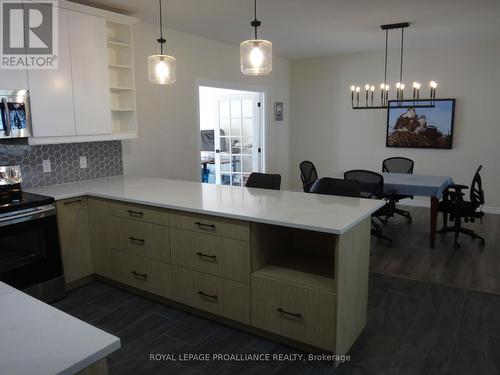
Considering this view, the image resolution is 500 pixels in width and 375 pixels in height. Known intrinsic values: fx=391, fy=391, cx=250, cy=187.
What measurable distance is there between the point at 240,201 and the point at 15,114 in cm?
182

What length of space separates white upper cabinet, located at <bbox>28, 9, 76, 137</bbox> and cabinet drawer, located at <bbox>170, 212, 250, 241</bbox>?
1.31 m

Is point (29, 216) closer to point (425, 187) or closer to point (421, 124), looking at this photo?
point (425, 187)

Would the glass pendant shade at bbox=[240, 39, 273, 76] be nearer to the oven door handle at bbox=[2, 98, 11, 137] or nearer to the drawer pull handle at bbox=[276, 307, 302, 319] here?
the drawer pull handle at bbox=[276, 307, 302, 319]

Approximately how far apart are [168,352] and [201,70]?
12.3 feet

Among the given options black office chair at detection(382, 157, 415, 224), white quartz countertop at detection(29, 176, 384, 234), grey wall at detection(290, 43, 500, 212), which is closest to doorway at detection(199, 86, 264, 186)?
grey wall at detection(290, 43, 500, 212)

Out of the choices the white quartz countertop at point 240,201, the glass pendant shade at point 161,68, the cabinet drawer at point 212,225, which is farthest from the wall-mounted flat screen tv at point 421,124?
the cabinet drawer at point 212,225

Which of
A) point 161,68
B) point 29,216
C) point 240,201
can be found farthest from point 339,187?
point 29,216

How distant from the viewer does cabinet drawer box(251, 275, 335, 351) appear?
225 cm

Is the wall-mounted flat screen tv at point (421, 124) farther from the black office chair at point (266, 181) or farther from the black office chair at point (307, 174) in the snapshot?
the black office chair at point (266, 181)

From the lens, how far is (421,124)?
244 inches

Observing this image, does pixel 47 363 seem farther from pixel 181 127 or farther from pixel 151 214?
pixel 181 127

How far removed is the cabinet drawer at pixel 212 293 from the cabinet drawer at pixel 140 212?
381mm

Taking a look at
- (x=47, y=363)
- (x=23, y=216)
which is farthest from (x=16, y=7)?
(x=47, y=363)

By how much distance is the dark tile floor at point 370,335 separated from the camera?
2299 millimetres
